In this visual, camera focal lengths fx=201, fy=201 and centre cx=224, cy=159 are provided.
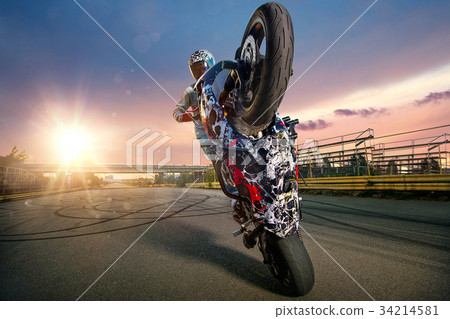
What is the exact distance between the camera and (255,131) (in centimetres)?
172

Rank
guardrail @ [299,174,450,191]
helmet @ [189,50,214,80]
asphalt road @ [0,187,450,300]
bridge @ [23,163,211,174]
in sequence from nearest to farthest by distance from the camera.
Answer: asphalt road @ [0,187,450,300]
helmet @ [189,50,214,80]
guardrail @ [299,174,450,191]
bridge @ [23,163,211,174]

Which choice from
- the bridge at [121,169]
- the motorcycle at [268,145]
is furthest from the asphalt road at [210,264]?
the bridge at [121,169]

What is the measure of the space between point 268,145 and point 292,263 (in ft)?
2.85

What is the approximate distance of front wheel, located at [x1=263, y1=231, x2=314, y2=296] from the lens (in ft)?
4.52

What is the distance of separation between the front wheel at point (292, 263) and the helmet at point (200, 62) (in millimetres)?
2282

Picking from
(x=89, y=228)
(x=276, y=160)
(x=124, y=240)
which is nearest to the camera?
(x=276, y=160)

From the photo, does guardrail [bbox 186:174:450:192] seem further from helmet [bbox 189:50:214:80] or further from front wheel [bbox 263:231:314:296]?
front wheel [bbox 263:231:314:296]

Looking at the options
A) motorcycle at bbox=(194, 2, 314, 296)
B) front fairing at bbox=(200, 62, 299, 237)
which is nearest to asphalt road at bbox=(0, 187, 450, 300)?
motorcycle at bbox=(194, 2, 314, 296)

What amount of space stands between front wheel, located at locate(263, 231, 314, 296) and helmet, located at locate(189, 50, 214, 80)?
7.49ft

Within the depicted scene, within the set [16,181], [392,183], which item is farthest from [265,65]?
[16,181]

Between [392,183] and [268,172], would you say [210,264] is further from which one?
[392,183]

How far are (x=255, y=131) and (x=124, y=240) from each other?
9.04 feet
